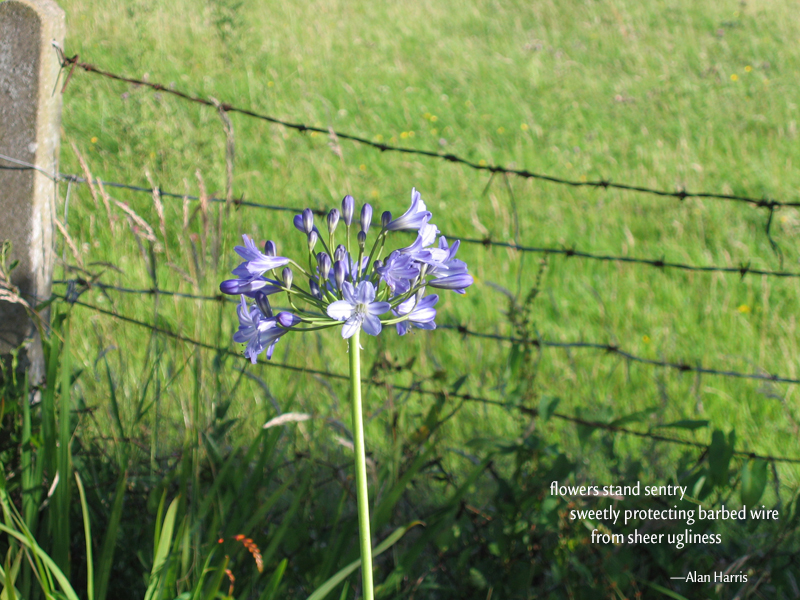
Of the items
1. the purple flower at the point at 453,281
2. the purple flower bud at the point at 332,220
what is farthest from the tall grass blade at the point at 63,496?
the purple flower at the point at 453,281

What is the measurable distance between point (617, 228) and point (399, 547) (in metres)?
3.44

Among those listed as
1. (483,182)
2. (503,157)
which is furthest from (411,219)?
(503,157)

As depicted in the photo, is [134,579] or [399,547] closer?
[134,579]

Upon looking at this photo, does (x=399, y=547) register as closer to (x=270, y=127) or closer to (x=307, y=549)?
(x=307, y=549)

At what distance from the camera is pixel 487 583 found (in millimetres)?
1827

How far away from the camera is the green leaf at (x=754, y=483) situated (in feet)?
5.46

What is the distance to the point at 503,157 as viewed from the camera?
19.2 feet

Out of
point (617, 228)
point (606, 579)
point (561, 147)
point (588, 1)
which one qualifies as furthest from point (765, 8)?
point (606, 579)

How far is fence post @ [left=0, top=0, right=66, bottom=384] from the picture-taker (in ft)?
6.23

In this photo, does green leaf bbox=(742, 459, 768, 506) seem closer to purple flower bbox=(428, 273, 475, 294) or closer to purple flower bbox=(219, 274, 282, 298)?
purple flower bbox=(428, 273, 475, 294)

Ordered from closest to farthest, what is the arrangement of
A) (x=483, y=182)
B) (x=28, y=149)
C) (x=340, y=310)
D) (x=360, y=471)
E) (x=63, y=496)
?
1. (x=340, y=310)
2. (x=360, y=471)
3. (x=63, y=496)
4. (x=28, y=149)
5. (x=483, y=182)

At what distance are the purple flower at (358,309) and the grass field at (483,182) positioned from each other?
775 mm

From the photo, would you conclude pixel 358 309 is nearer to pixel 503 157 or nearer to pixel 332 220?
pixel 332 220

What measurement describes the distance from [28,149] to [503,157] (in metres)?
4.50
